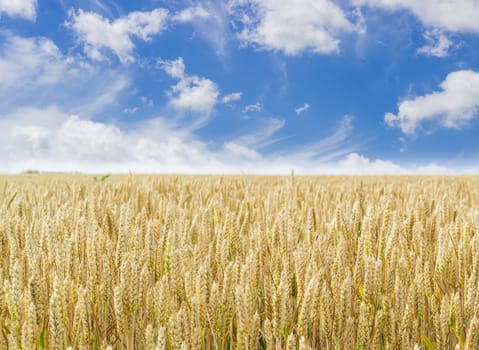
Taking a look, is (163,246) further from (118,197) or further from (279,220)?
(118,197)

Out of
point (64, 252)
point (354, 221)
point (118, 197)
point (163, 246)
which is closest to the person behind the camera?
point (64, 252)

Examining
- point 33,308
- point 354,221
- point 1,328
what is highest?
point 354,221

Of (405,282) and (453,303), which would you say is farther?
(405,282)

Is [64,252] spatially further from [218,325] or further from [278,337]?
[278,337]

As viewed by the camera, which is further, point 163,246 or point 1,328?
point 163,246

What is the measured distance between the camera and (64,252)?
5.90 feet

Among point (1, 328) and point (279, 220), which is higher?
point (279, 220)

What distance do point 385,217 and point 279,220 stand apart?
522 millimetres

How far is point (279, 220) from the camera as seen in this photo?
2031 mm

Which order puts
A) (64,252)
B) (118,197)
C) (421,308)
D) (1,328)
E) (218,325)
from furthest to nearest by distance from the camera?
1. (118,197)
2. (64,252)
3. (421,308)
4. (1,328)
5. (218,325)

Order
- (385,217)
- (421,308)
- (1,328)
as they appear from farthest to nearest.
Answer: (385,217)
(421,308)
(1,328)

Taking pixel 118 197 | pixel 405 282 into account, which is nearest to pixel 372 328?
pixel 405 282

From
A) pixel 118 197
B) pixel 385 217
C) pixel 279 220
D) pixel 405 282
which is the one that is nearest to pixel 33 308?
pixel 279 220

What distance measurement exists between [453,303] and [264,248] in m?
0.78
